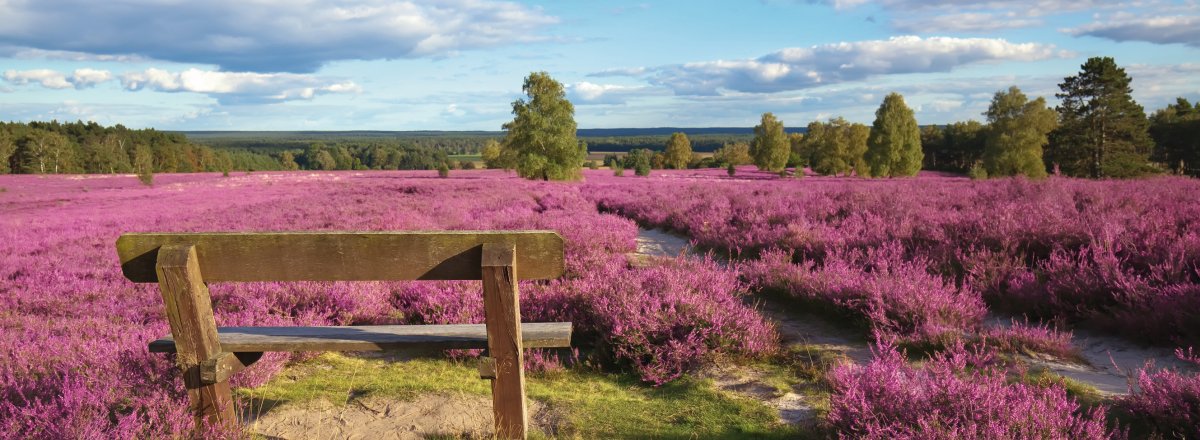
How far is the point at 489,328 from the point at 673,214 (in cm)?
1063

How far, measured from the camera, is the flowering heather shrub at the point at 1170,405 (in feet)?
8.52

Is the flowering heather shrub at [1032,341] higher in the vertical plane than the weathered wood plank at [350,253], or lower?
lower

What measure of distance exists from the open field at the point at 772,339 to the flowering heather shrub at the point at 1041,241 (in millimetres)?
29

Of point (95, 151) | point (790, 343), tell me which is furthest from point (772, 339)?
point (95, 151)

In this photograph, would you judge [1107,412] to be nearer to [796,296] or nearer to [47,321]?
[796,296]

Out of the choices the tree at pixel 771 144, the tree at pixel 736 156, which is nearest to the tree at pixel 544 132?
the tree at pixel 771 144

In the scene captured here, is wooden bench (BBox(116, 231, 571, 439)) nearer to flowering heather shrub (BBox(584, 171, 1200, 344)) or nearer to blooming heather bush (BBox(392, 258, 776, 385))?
blooming heather bush (BBox(392, 258, 776, 385))

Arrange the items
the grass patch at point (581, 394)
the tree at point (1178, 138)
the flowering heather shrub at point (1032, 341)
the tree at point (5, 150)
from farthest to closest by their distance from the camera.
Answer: the tree at point (5, 150) < the tree at point (1178, 138) < the flowering heather shrub at point (1032, 341) < the grass patch at point (581, 394)

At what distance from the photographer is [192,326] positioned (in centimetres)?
284

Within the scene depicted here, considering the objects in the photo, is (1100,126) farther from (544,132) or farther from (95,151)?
(95,151)

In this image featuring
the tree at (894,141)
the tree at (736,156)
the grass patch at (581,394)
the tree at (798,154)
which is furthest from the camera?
the tree at (736,156)

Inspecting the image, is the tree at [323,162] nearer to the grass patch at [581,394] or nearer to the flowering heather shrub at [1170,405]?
the grass patch at [581,394]

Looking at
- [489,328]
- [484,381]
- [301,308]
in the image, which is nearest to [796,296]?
[484,381]

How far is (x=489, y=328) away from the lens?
9.12ft
